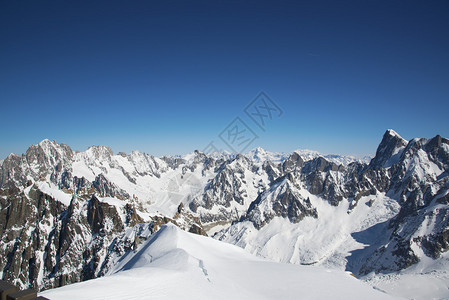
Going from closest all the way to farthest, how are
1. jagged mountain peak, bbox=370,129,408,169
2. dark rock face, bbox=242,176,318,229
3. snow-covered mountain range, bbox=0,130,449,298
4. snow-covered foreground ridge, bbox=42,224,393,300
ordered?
snow-covered foreground ridge, bbox=42,224,393,300 < snow-covered mountain range, bbox=0,130,449,298 < dark rock face, bbox=242,176,318,229 < jagged mountain peak, bbox=370,129,408,169

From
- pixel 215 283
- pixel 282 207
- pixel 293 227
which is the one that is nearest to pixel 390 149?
pixel 282 207

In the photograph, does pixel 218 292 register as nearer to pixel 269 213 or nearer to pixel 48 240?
pixel 48 240

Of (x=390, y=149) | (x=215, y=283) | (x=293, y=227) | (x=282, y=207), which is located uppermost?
(x=390, y=149)

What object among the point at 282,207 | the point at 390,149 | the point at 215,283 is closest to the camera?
the point at 215,283

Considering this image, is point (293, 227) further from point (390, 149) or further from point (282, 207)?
point (390, 149)

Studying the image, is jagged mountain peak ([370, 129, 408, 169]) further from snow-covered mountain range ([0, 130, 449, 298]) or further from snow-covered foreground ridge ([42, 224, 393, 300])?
snow-covered foreground ridge ([42, 224, 393, 300])

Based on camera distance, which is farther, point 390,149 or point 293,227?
point 390,149

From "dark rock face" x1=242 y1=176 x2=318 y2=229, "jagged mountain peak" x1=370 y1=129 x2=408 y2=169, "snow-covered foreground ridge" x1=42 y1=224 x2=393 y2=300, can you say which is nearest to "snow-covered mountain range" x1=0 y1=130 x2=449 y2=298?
"dark rock face" x1=242 y1=176 x2=318 y2=229

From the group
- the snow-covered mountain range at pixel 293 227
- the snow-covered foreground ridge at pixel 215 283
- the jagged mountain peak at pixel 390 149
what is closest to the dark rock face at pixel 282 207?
the snow-covered mountain range at pixel 293 227
